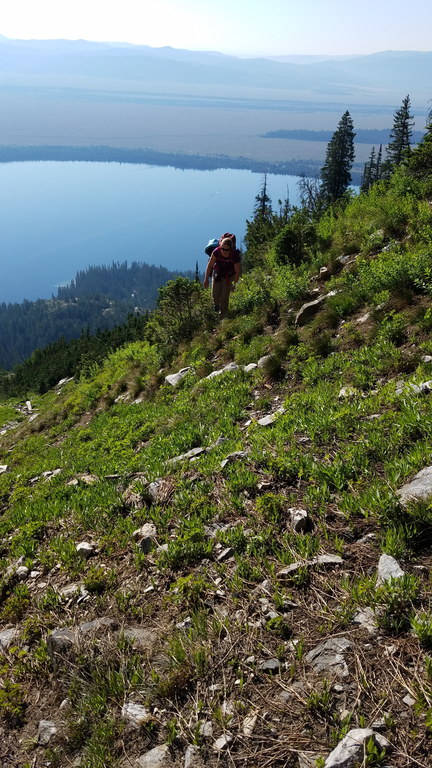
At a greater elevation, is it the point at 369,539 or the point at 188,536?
the point at 369,539

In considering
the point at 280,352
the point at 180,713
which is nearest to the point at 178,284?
the point at 280,352

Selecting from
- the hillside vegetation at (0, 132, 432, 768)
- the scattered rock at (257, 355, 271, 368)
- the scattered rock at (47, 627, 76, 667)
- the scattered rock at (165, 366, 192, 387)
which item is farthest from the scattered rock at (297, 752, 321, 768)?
the scattered rock at (165, 366, 192, 387)

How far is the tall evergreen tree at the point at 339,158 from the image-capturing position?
65188 millimetres

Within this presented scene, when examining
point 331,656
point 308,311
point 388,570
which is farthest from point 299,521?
point 308,311

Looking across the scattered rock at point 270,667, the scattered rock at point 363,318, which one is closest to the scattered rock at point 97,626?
the scattered rock at point 270,667

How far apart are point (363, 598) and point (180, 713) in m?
1.50

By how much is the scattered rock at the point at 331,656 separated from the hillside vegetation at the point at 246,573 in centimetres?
1

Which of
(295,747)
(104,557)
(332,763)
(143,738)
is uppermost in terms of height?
(332,763)

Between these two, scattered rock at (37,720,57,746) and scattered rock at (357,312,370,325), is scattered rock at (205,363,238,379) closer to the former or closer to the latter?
scattered rock at (357,312,370,325)

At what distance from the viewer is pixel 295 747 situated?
2.69m

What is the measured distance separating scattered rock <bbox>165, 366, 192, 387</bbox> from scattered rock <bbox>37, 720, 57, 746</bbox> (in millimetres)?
8252

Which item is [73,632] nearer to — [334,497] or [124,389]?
[334,497]

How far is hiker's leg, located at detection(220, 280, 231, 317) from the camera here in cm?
1404

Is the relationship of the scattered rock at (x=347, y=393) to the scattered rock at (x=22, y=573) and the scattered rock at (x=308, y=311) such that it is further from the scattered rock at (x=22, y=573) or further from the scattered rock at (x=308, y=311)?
the scattered rock at (x=22, y=573)
